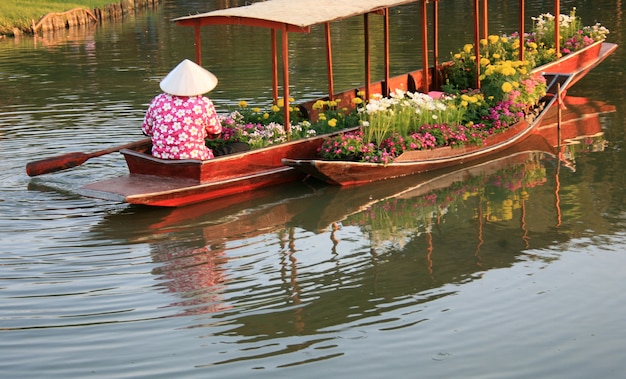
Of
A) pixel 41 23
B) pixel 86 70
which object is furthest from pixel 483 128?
pixel 41 23

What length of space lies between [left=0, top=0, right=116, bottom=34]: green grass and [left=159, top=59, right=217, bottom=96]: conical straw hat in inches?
791

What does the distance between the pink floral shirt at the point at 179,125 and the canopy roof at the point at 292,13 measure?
3.78 feet

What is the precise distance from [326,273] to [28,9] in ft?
82.0

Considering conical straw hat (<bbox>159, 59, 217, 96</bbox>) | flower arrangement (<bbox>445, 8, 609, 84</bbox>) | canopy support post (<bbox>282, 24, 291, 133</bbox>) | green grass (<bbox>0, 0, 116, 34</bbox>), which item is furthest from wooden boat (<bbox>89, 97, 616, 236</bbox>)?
green grass (<bbox>0, 0, 116, 34</bbox>)

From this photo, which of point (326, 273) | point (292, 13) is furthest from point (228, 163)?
point (326, 273)

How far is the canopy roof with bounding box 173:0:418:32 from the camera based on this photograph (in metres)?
11.7

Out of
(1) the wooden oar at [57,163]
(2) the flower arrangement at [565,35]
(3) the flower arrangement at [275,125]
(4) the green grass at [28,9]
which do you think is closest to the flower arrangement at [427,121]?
(3) the flower arrangement at [275,125]

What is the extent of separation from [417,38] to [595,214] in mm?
14189

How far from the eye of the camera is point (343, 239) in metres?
10.4

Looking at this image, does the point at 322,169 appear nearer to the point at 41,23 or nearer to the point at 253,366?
the point at 253,366

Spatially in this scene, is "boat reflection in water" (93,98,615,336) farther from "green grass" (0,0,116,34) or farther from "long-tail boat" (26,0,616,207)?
"green grass" (0,0,116,34)

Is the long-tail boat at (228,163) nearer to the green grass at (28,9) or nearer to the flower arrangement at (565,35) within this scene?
the flower arrangement at (565,35)

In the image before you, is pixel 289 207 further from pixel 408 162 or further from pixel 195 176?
pixel 408 162

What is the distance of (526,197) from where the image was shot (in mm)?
11602
